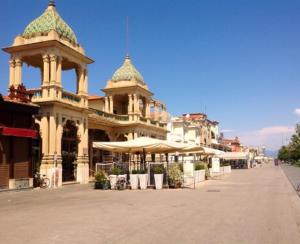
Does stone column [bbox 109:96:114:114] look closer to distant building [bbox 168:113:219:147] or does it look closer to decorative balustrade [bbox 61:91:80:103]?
decorative balustrade [bbox 61:91:80:103]

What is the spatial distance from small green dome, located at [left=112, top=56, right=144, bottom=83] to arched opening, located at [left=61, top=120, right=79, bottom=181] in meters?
11.6

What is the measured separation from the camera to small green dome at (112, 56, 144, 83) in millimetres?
39688

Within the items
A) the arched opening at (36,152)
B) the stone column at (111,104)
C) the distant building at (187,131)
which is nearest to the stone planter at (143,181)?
the arched opening at (36,152)

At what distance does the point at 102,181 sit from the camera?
22.8 metres

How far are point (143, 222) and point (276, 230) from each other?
3323mm

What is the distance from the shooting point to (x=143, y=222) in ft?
35.4

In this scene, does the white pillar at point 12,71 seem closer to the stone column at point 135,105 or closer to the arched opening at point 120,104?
the stone column at point 135,105

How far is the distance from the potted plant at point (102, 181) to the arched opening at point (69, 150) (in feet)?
19.5

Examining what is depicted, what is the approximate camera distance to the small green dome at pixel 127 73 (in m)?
39.7

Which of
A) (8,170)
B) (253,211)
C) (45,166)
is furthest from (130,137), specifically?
(253,211)

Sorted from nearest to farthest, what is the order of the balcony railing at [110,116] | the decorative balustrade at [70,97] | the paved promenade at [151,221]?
1. the paved promenade at [151,221]
2. the decorative balustrade at [70,97]
3. the balcony railing at [110,116]

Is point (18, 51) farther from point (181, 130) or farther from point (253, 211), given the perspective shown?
point (181, 130)

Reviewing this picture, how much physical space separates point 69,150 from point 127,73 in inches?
510

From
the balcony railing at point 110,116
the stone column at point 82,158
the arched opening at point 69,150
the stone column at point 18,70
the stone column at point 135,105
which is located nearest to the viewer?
the stone column at point 18,70
